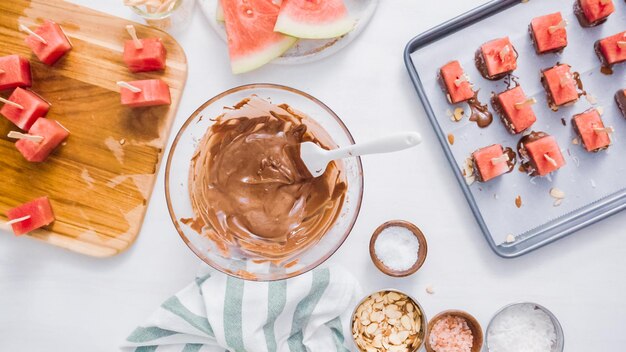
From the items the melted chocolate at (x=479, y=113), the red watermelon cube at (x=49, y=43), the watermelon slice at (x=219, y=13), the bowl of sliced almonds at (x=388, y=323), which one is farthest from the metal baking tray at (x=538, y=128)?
the red watermelon cube at (x=49, y=43)

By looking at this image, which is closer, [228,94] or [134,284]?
[228,94]

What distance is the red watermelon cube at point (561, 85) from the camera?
6.34 feet

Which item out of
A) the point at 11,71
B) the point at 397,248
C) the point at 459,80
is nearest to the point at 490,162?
the point at 459,80

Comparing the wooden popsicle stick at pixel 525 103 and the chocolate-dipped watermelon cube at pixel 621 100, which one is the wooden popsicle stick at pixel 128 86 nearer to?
the wooden popsicle stick at pixel 525 103

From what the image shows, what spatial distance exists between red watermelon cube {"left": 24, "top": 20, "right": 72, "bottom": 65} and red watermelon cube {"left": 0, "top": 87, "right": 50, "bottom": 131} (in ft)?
0.40

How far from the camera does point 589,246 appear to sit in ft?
6.71

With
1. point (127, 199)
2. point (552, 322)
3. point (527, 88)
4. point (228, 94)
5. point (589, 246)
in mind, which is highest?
point (228, 94)

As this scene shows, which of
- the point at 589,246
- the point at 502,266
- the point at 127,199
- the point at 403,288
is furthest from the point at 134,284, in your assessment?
the point at 589,246

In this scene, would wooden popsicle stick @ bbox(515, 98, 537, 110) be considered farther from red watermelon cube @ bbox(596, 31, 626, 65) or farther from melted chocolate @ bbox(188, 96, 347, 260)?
melted chocolate @ bbox(188, 96, 347, 260)

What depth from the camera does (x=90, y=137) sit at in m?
2.00

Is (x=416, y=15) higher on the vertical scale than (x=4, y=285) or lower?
higher

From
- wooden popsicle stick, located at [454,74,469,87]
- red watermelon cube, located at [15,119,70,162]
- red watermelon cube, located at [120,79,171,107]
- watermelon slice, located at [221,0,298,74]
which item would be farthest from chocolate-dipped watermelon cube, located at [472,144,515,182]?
red watermelon cube, located at [15,119,70,162]

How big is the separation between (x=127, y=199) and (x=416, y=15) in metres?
1.08

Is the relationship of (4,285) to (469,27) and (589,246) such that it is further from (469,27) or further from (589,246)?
(589,246)
